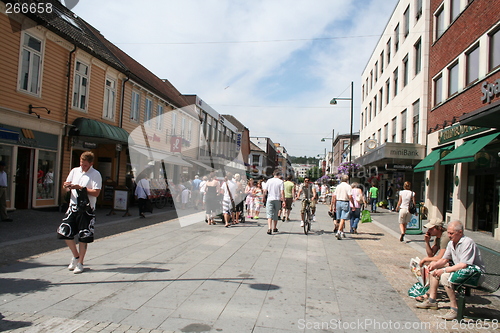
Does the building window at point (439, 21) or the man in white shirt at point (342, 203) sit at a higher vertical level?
the building window at point (439, 21)

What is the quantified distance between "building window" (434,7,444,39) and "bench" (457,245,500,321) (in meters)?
15.1

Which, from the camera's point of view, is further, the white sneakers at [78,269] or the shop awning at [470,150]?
the shop awning at [470,150]

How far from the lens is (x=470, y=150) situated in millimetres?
11828

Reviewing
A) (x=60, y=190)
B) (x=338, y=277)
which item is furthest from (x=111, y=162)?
(x=338, y=277)

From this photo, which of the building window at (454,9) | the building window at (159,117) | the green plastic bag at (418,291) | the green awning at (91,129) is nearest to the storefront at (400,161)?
the building window at (454,9)

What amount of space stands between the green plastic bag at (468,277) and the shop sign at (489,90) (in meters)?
8.77

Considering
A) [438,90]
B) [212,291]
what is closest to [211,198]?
[212,291]

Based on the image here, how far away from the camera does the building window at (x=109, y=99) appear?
17152mm

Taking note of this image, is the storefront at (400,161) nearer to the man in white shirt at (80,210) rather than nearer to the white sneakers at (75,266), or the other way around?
the man in white shirt at (80,210)

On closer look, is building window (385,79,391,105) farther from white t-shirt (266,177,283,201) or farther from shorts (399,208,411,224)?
white t-shirt (266,177,283,201)

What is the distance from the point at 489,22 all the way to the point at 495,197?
553cm

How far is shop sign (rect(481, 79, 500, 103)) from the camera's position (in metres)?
11.3

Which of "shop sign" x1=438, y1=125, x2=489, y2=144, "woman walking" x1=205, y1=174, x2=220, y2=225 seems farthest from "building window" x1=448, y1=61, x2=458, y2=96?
"woman walking" x1=205, y1=174, x2=220, y2=225

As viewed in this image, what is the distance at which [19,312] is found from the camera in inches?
156
